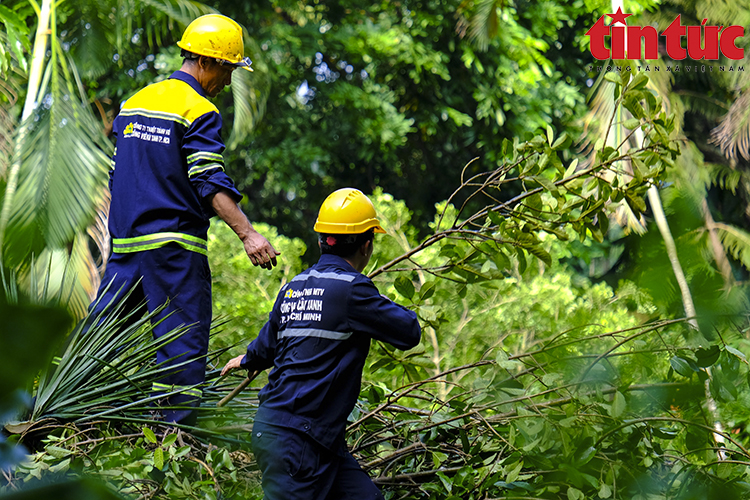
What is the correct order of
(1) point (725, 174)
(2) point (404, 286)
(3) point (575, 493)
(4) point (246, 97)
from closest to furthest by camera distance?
(3) point (575, 493) < (2) point (404, 286) < (4) point (246, 97) < (1) point (725, 174)

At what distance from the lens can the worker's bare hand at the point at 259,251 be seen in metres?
2.65

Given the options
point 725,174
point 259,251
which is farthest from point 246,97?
point 725,174

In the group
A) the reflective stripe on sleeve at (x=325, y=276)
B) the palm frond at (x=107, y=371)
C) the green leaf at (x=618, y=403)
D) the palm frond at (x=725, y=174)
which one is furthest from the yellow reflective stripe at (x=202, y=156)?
the palm frond at (x=725, y=174)

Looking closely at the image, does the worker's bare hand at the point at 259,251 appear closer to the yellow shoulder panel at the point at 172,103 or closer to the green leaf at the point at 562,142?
the yellow shoulder panel at the point at 172,103

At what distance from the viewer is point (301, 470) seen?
7.04 feet

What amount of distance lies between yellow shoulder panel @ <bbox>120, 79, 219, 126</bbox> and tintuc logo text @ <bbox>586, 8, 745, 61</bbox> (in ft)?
21.3

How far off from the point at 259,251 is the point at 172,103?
0.70m

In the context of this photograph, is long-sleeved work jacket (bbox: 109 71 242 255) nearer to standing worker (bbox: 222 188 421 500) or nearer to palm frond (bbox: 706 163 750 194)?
standing worker (bbox: 222 188 421 500)

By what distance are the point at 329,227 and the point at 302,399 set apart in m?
0.60

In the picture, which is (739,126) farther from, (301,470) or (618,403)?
(618,403)

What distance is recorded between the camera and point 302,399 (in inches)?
86.5

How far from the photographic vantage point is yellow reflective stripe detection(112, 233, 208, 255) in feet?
8.91

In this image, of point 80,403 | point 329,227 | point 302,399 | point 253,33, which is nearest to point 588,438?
point 302,399

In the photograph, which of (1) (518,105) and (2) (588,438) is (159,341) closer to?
(2) (588,438)
